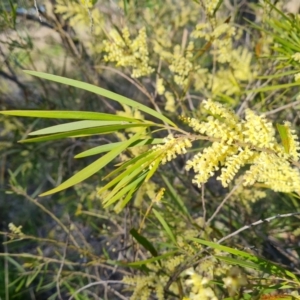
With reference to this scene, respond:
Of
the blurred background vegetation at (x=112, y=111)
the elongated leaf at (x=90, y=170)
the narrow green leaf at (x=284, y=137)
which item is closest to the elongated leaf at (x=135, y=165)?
the elongated leaf at (x=90, y=170)

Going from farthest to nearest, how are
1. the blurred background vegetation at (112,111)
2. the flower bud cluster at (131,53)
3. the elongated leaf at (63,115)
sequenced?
1. the blurred background vegetation at (112,111)
2. the flower bud cluster at (131,53)
3. the elongated leaf at (63,115)

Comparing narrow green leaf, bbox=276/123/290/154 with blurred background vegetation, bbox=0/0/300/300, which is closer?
narrow green leaf, bbox=276/123/290/154

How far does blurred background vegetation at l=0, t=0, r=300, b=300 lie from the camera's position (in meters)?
1.21

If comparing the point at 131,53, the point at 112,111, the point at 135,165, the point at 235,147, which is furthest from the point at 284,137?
the point at 112,111

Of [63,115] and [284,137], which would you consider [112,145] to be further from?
[284,137]

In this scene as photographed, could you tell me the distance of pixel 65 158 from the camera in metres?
2.09

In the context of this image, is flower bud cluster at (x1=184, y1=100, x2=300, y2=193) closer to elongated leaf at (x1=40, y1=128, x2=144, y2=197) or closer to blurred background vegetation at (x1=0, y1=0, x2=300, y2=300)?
elongated leaf at (x1=40, y1=128, x2=144, y2=197)

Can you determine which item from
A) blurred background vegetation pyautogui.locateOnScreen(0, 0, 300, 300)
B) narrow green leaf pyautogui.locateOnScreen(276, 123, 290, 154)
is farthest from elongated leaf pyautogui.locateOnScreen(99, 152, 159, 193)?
blurred background vegetation pyautogui.locateOnScreen(0, 0, 300, 300)

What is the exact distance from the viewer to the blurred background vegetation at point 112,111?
1.21 metres

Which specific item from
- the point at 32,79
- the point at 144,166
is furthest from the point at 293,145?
the point at 32,79

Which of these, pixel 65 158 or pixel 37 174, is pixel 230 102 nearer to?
pixel 65 158

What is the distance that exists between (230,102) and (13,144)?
0.93 m

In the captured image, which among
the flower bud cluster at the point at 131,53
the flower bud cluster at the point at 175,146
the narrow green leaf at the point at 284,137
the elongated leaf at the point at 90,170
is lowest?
the elongated leaf at the point at 90,170

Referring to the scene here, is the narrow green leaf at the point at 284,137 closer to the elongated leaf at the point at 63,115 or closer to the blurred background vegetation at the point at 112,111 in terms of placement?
the elongated leaf at the point at 63,115
